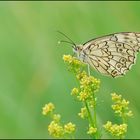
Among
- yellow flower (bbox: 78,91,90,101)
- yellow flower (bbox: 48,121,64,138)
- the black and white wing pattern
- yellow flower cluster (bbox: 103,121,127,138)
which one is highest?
the black and white wing pattern

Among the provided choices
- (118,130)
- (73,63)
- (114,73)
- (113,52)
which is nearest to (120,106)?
(118,130)

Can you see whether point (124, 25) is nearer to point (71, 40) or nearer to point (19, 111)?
point (71, 40)

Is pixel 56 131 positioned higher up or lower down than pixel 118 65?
lower down

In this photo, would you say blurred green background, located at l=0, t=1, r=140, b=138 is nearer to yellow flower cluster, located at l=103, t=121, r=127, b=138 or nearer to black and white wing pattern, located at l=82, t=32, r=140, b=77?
black and white wing pattern, located at l=82, t=32, r=140, b=77

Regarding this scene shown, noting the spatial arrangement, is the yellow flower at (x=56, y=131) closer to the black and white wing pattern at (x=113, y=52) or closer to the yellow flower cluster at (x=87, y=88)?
the yellow flower cluster at (x=87, y=88)

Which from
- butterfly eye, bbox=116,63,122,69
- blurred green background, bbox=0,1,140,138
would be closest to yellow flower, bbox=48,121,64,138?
butterfly eye, bbox=116,63,122,69

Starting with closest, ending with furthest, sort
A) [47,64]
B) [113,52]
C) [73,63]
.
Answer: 1. [73,63]
2. [113,52]
3. [47,64]

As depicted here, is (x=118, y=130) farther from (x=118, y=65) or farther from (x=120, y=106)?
(x=118, y=65)

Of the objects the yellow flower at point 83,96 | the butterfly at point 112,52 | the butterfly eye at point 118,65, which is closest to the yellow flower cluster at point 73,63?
the yellow flower at point 83,96

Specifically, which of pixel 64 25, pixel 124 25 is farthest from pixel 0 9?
pixel 124 25
